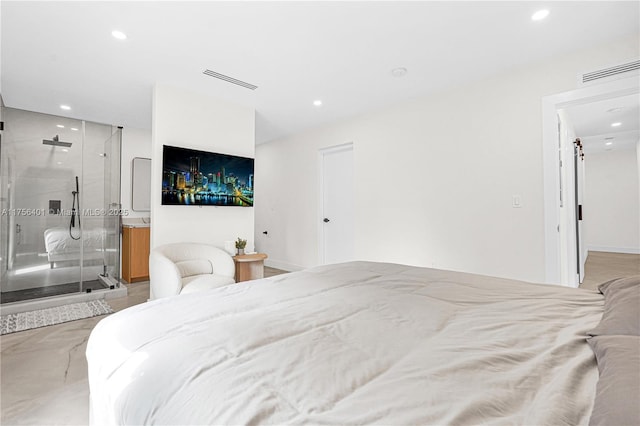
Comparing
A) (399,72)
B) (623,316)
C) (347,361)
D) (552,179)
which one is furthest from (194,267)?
(552,179)

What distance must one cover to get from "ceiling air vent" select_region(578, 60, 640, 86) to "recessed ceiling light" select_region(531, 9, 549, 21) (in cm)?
88

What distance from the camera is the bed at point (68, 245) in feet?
12.7

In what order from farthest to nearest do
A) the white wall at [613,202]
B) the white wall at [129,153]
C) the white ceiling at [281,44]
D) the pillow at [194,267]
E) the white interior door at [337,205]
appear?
the white wall at [613,202], the white wall at [129,153], the white interior door at [337,205], the pillow at [194,267], the white ceiling at [281,44]

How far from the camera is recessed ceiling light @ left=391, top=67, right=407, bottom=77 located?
10.4 feet

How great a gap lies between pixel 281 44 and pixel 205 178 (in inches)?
74.4

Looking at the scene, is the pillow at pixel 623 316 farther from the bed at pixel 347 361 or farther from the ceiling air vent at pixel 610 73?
the ceiling air vent at pixel 610 73

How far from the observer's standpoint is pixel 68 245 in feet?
13.1

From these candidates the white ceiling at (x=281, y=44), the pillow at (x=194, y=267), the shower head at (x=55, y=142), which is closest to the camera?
the white ceiling at (x=281, y=44)

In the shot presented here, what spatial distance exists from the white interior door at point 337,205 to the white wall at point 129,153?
3105mm

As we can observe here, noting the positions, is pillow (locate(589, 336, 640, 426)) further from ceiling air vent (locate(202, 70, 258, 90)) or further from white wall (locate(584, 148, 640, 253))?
white wall (locate(584, 148, 640, 253))

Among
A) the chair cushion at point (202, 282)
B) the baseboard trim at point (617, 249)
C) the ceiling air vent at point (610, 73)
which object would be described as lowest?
the baseboard trim at point (617, 249)

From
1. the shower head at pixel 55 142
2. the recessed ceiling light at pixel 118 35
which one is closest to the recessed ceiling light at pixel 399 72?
the recessed ceiling light at pixel 118 35

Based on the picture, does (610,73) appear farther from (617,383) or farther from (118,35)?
(118,35)

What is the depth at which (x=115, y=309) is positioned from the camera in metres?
3.48
